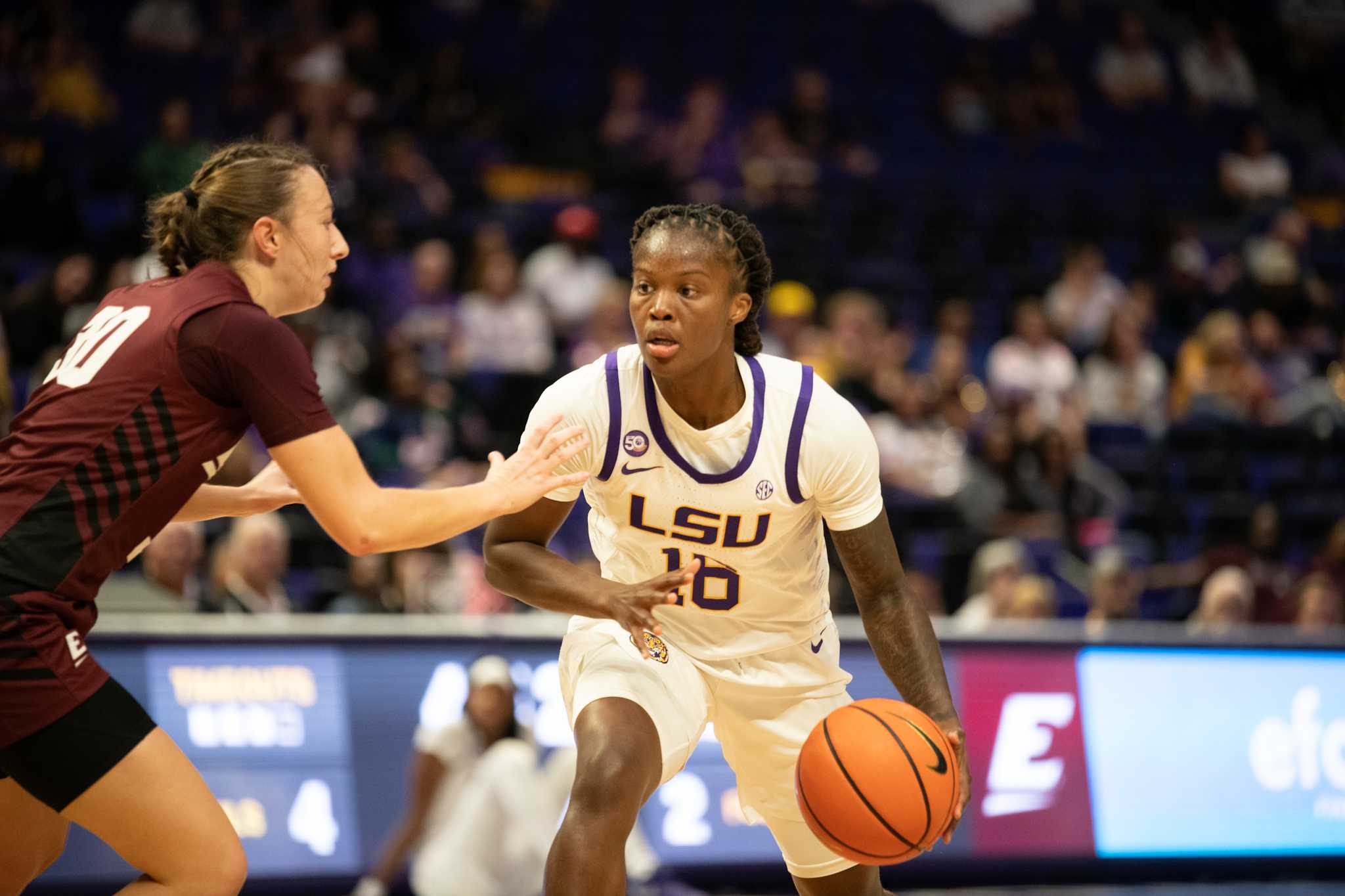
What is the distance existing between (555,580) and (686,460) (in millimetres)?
546

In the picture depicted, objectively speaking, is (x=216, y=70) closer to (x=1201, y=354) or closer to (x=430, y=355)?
(x=430, y=355)

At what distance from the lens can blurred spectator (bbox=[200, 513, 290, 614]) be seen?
7.61 meters

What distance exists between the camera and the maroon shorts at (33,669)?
10.1 feet

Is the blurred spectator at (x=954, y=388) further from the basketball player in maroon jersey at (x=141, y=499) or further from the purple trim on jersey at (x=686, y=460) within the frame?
the basketball player in maroon jersey at (x=141, y=499)

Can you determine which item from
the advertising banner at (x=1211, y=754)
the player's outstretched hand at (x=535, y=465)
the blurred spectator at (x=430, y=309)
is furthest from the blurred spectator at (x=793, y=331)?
the player's outstretched hand at (x=535, y=465)

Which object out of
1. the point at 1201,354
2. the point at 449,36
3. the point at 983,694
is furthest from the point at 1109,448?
the point at 449,36

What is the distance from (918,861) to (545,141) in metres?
7.55

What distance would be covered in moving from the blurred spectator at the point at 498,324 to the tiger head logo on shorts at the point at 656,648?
6.31 meters

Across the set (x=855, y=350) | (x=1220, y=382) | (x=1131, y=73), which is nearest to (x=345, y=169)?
(x=855, y=350)

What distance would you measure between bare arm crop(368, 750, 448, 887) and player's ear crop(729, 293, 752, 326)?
3.48 m

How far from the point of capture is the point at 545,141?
1313cm

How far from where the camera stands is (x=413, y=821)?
23.0 ft

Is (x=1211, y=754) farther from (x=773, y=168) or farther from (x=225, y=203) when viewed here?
(x=773, y=168)

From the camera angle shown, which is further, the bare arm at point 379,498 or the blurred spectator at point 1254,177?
the blurred spectator at point 1254,177
